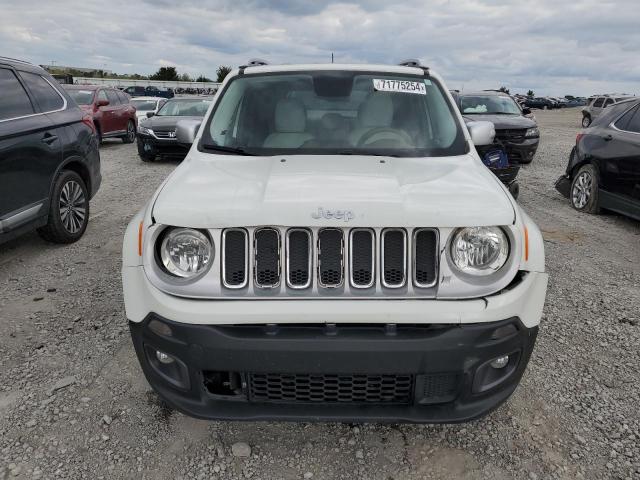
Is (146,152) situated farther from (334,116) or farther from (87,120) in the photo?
A: (334,116)

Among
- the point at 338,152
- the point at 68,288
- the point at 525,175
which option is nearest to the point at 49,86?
the point at 68,288

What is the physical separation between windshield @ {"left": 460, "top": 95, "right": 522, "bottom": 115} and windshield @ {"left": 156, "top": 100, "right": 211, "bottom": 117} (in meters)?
6.18

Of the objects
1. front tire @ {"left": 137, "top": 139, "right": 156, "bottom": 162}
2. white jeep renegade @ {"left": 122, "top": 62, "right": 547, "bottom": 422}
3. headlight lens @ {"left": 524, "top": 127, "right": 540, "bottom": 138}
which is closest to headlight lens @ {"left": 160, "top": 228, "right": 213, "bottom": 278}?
white jeep renegade @ {"left": 122, "top": 62, "right": 547, "bottom": 422}

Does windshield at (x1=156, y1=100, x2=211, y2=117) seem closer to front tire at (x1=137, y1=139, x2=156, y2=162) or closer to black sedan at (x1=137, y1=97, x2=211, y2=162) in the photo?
black sedan at (x1=137, y1=97, x2=211, y2=162)

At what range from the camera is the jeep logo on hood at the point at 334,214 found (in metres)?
2.05

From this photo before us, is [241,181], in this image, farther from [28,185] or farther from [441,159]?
[28,185]

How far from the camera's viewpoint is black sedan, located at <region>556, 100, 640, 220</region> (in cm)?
623

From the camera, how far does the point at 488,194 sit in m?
2.29

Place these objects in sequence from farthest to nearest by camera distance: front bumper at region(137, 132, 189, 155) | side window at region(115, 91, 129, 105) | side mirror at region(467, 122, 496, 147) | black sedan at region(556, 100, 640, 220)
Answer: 1. side window at region(115, 91, 129, 105)
2. front bumper at region(137, 132, 189, 155)
3. black sedan at region(556, 100, 640, 220)
4. side mirror at region(467, 122, 496, 147)

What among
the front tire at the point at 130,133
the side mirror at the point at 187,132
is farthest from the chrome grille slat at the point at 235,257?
the front tire at the point at 130,133

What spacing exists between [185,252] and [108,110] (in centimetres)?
1320

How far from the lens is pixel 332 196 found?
7.04ft

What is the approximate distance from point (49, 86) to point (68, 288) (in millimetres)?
2436

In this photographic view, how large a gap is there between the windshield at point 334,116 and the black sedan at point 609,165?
408cm
